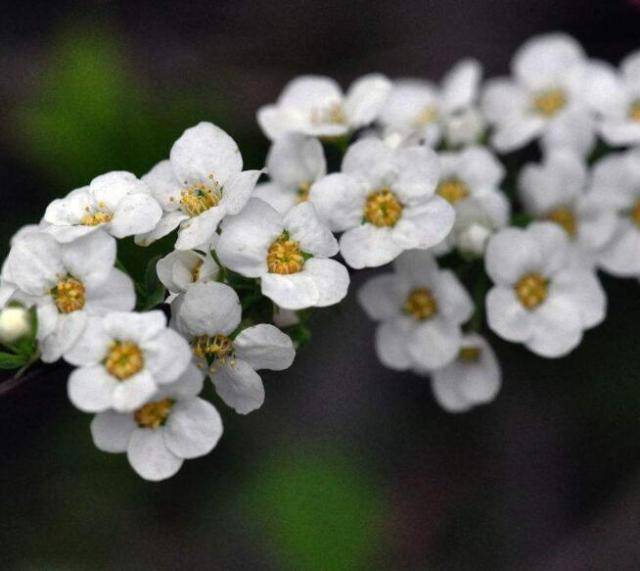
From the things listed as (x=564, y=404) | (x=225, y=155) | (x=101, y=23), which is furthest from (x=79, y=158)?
(x=564, y=404)

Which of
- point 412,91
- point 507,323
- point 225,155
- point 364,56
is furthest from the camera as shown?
point 364,56

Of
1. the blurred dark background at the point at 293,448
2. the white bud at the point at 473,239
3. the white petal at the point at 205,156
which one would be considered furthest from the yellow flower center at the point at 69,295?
the blurred dark background at the point at 293,448

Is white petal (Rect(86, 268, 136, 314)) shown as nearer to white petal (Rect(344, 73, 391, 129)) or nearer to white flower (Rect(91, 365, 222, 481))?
white flower (Rect(91, 365, 222, 481))

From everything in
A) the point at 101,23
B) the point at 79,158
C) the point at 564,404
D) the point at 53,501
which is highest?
the point at 101,23

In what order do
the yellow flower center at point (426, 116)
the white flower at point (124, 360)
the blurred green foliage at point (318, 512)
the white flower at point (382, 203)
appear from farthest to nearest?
the blurred green foliage at point (318, 512) → the yellow flower center at point (426, 116) → the white flower at point (382, 203) → the white flower at point (124, 360)

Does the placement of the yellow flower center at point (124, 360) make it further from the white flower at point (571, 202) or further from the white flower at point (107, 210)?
the white flower at point (571, 202)

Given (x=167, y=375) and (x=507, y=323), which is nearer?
(x=167, y=375)

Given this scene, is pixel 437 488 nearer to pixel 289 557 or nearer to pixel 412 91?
pixel 289 557
